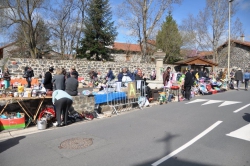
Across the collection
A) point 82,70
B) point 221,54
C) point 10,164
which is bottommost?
point 10,164

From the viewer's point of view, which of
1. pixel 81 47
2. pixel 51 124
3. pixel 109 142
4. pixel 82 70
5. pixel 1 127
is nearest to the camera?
pixel 109 142

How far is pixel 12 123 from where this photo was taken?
21.5 feet

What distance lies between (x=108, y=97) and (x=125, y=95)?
884 mm

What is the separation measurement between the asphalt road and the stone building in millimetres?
33114

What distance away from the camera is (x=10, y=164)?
417cm

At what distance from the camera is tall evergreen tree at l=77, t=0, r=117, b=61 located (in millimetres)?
27625

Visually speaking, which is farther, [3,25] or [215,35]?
[215,35]

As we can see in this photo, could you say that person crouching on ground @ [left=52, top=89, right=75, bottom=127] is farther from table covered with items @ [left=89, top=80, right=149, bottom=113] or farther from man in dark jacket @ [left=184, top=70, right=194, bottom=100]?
man in dark jacket @ [left=184, top=70, right=194, bottom=100]

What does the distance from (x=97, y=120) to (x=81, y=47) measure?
2177cm

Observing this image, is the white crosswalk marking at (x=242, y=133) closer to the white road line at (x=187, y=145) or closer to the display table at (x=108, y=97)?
the white road line at (x=187, y=145)

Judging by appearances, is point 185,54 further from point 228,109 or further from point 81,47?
point 228,109

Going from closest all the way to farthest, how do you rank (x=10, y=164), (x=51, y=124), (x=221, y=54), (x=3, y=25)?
1. (x=10, y=164)
2. (x=51, y=124)
3. (x=3, y=25)
4. (x=221, y=54)

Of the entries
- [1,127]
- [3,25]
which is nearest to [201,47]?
[3,25]

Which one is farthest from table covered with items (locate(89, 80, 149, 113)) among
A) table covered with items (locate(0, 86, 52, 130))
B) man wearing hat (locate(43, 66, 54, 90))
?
table covered with items (locate(0, 86, 52, 130))
